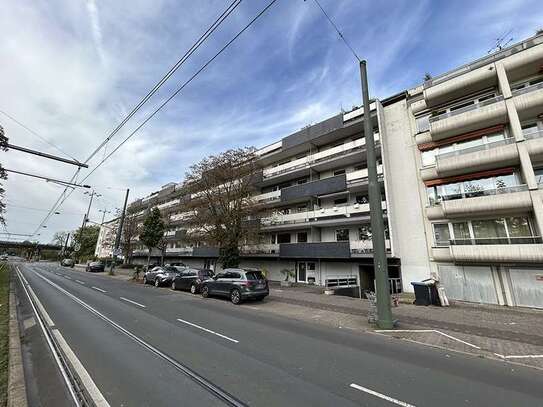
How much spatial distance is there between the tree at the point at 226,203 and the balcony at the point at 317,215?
195 centimetres

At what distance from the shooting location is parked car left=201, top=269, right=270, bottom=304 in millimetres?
14031

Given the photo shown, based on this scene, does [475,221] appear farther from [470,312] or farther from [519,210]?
[470,312]

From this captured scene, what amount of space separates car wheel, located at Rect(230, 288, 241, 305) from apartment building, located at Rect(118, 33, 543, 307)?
8.96 m

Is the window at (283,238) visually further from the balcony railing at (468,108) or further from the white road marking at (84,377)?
the white road marking at (84,377)

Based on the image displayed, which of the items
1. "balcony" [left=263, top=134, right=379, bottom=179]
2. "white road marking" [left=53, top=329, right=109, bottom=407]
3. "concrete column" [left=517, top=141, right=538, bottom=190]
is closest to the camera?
"white road marking" [left=53, top=329, right=109, bottom=407]

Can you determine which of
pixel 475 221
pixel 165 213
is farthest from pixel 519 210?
pixel 165 213

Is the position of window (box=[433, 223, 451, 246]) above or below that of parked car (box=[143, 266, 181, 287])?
above

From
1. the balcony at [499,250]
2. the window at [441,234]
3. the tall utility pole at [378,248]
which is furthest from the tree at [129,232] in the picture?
the balcony at [499,250]

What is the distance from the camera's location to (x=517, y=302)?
46.0 ft

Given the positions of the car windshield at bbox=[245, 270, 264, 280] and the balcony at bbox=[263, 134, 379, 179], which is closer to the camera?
the car windshield at bbox=[245, 270, 264, 280]

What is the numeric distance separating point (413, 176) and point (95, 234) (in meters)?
87.5

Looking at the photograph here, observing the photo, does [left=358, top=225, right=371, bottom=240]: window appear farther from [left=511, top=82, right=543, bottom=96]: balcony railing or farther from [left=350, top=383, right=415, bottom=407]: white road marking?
[left=350, top=383, right=415, bottom=407]: white road marking

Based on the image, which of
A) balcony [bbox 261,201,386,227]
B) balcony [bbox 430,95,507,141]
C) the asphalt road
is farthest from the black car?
balcony [bbox 430,95,507,141]

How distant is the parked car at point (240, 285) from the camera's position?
1403 cm
